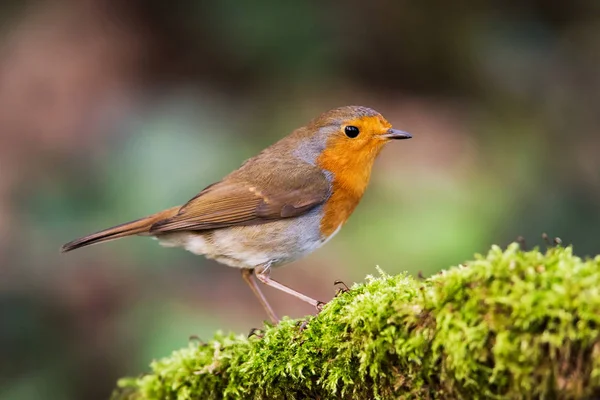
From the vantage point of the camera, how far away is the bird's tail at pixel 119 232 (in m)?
3.70

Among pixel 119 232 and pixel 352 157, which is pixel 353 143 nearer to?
pixel 352 157

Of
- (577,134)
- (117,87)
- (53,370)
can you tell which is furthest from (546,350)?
(117,87)

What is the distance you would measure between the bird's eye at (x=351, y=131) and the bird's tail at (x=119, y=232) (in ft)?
3.22

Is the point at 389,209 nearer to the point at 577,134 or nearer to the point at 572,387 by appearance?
the point at 577,134

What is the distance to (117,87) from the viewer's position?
862cm

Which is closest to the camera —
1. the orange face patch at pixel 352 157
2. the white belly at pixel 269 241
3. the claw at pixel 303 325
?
the claw at pixel 303 325

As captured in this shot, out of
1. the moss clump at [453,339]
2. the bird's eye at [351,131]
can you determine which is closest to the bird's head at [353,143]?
the bird's eye at [351,131]

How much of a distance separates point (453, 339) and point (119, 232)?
7.75 feet

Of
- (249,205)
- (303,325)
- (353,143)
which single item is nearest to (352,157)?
(353,143)

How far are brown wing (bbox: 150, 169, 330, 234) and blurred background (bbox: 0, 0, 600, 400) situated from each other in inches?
46.7

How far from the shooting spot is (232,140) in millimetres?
6477

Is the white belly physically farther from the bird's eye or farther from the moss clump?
the moss clump

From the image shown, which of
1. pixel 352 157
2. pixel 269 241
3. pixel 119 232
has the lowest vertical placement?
pixel 269 241

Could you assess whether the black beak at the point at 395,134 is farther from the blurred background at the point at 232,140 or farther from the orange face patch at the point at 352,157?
the blurred background at the point at 232,140
